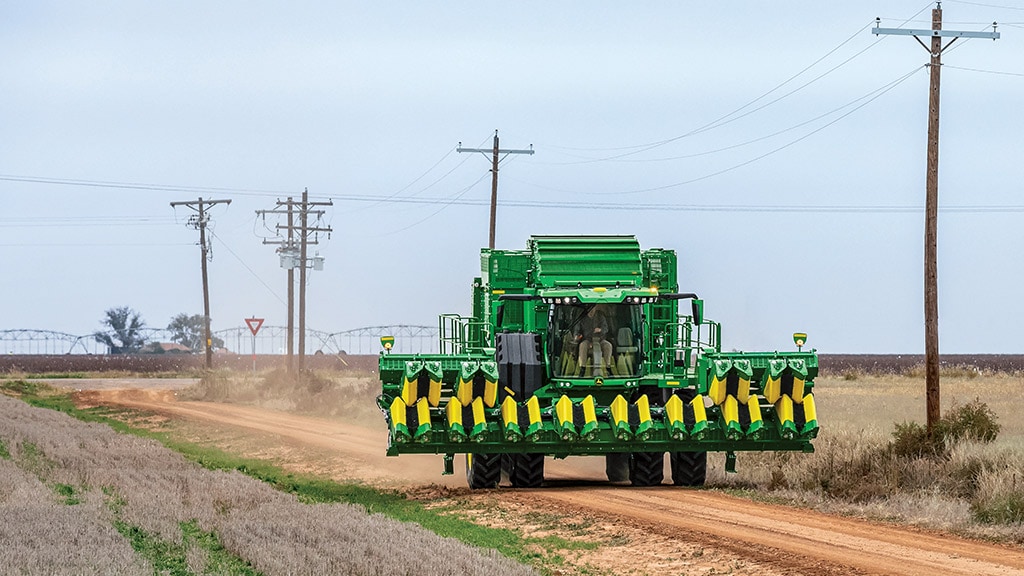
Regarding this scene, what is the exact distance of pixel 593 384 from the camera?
2297 cm

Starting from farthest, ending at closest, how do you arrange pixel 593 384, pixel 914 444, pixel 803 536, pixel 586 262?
pixel 914 444 → pixel 586 262 → pixel 593 384 → pixel 803 536

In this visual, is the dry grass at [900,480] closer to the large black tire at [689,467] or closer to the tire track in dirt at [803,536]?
the large black tire at [689,467]

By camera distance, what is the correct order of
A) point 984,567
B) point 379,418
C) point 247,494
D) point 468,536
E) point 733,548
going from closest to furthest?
point 984,567
point 733,548
point 468,536
point 247,494
point 379,418

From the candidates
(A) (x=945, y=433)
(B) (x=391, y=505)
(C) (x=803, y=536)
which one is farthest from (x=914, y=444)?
(B) (x=391, y=505)

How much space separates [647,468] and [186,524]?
8.23 meters

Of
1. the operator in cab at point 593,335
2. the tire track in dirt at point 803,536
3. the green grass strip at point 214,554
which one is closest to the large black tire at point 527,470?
the tire track in dirt at point 803,536

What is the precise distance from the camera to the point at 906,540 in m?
16.5

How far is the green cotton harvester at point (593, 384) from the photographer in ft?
72.3

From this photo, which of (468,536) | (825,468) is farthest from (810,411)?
(468,536)

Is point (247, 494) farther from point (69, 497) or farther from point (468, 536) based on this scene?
point (468, 536)

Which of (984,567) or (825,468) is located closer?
(984,567)

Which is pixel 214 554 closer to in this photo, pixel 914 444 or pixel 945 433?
pixel 914 444

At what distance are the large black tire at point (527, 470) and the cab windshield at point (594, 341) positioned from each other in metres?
1.48

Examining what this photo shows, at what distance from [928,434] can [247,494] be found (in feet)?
43.1
